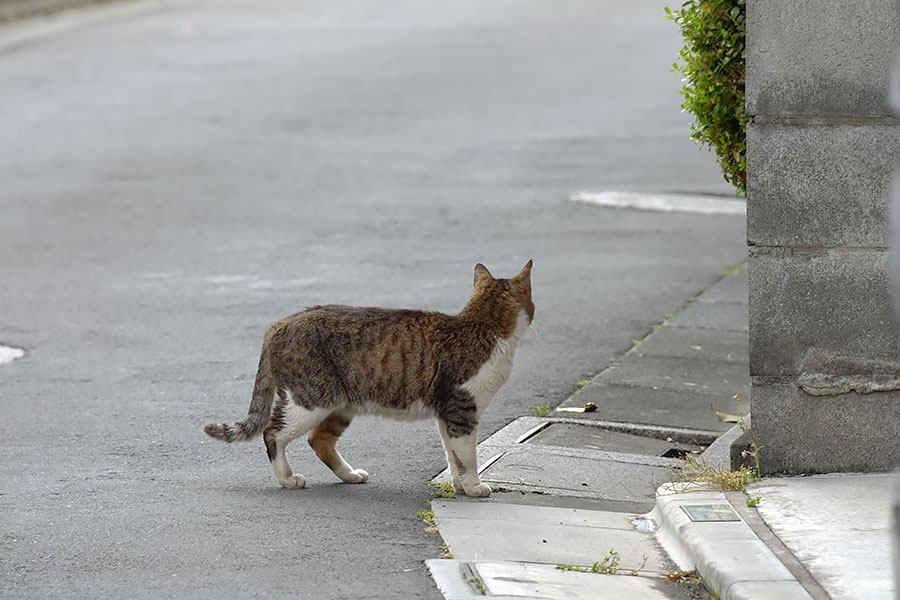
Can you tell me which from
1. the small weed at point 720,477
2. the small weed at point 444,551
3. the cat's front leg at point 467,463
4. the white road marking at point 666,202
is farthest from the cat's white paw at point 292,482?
the white road marking at point 666,202

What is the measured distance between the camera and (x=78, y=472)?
6891 mm

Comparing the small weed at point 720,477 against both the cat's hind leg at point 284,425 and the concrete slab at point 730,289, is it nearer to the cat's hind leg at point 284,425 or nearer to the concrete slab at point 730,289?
the cat's hind leg at point 284,425

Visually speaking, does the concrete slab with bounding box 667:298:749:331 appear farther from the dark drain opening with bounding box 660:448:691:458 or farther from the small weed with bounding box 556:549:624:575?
the small weed with bounding box 556:549:624:575

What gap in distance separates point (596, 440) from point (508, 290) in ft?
4.24

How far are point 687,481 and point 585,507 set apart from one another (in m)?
0.50

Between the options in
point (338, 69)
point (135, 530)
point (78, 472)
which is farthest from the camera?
point (338, 69)

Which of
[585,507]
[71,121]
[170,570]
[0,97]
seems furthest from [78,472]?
[0,97]

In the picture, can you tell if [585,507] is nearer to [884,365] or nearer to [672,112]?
[884,365]

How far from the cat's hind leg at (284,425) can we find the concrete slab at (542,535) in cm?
71

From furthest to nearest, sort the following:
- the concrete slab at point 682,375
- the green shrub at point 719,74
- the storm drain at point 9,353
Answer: the storm drain at point 9,353, the concrete slab at point 682,375, the green shrub at point 719,74

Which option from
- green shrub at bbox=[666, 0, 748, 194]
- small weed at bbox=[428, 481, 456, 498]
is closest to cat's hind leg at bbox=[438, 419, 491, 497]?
small weed at bbox=[428, 481, 456, 498]

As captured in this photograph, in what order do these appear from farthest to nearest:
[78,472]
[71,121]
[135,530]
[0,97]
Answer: [0,97], [71,121], [78,472], [135,530]

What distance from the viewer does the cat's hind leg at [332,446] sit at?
6.79 m

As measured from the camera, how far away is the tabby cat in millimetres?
6496
